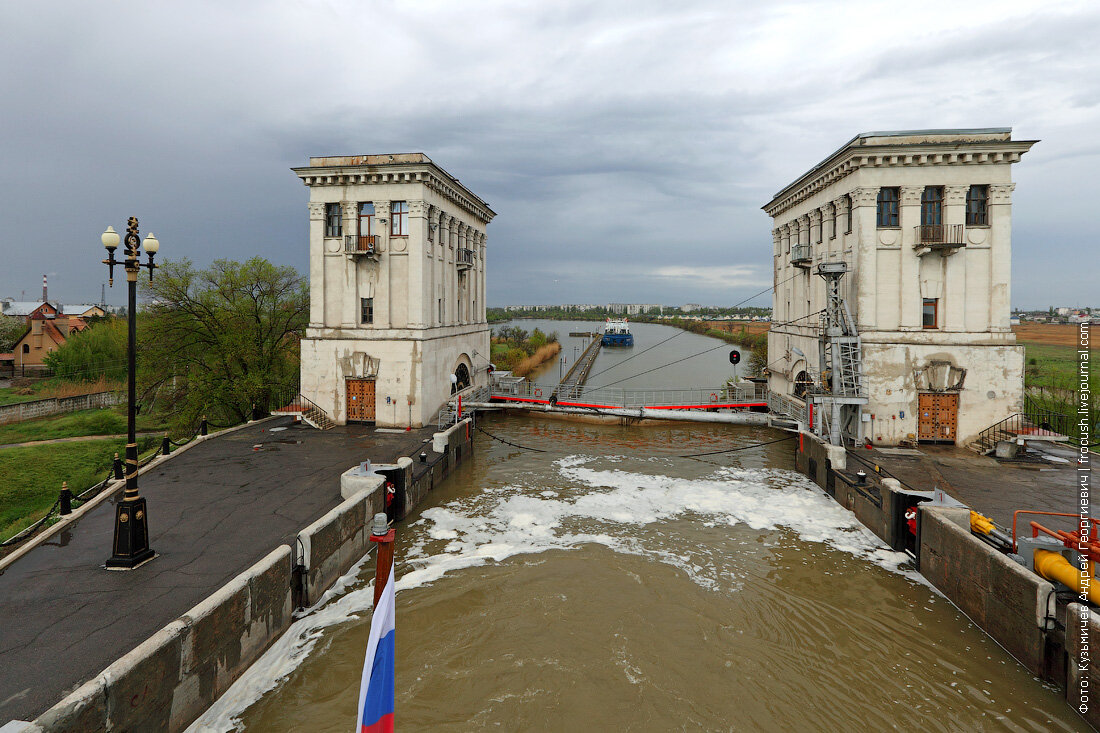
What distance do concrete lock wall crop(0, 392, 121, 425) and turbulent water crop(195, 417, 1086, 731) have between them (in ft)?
121

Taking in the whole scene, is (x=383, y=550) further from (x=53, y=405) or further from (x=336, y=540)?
(x=53, y=405)

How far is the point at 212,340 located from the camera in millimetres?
28984

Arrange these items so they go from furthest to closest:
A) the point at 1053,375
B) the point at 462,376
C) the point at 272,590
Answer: the point at 462,376 → the point at 1053,375 → the point at 272,590

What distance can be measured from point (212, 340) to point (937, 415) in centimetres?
3500

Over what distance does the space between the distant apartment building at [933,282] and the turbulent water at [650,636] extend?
7413 millimetres

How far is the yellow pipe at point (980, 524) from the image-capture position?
41.6ft

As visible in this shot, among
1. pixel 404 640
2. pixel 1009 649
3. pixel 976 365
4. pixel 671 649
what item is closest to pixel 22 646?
pixel 404 640

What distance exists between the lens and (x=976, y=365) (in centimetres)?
2281

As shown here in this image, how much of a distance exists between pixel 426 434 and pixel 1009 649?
830 inches

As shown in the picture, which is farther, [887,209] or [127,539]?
[887,209]

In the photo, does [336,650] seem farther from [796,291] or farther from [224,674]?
[796,291]

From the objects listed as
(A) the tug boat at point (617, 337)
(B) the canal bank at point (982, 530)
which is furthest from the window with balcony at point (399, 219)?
(A) the tug boat at point (617, 337)

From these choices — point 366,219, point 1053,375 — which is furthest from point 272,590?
point 1053,375

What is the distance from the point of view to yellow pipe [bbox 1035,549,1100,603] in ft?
30.7
